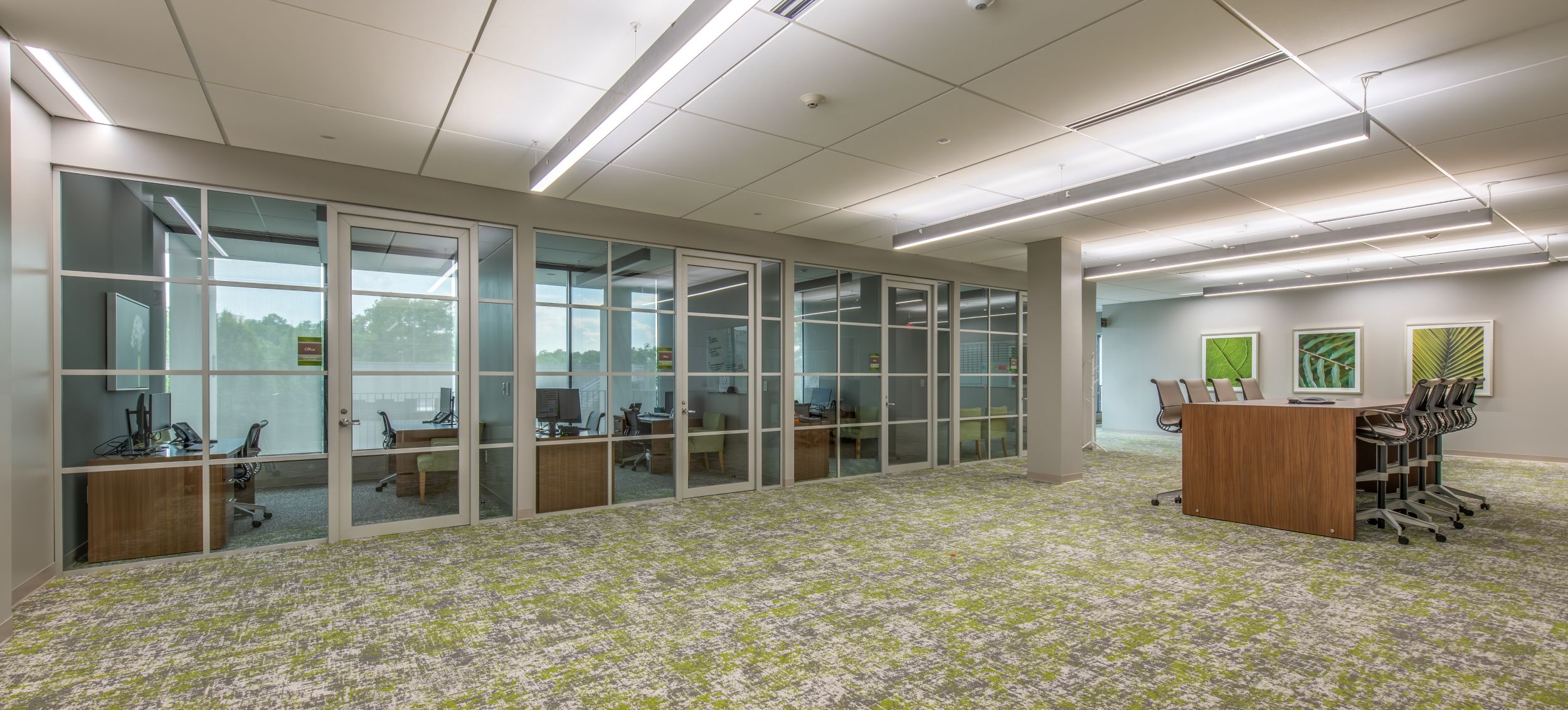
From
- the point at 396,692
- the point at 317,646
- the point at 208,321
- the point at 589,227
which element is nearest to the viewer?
the point at 396,692

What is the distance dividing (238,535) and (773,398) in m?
4.69

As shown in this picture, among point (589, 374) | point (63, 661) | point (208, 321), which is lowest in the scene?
point (63, 661)

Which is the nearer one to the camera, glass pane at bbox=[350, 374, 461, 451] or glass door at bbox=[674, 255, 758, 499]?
glass pane at bbox=[350, 374, 461, 451]

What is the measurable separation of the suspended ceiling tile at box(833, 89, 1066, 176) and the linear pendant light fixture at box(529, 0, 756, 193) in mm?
1603

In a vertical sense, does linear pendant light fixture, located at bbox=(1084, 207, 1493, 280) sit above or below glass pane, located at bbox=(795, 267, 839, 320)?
above

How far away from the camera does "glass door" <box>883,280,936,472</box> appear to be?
8.42 m

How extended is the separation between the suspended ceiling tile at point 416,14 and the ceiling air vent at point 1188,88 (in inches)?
138

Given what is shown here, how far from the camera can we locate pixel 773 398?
24.4 feet

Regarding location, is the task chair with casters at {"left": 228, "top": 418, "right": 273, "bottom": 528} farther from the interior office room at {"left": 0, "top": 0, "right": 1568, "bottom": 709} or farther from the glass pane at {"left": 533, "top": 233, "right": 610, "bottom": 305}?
the glass pane at {"left": 533, "top": 233, "right": 610, "bottom": 305}

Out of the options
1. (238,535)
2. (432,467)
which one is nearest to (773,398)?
(432,467)

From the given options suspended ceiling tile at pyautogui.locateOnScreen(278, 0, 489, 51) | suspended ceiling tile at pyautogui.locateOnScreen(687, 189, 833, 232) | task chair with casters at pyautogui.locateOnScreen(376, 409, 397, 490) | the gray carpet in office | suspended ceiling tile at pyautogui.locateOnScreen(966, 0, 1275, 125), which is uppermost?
suspended ceiling tile at pyautogui.locateOnScreen(278, 0, 489, 51)

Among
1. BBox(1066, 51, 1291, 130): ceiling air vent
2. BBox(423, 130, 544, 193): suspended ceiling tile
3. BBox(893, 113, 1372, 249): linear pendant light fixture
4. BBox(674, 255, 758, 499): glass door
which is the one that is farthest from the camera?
BBox(674, 255, 758, 499): glass door

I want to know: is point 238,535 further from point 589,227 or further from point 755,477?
point 755,477

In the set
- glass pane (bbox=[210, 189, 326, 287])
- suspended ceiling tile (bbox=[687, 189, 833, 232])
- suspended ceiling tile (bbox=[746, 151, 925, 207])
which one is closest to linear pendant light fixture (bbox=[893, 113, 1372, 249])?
suspended ceiling tile (bbox=[746, 151, 925, 207])
